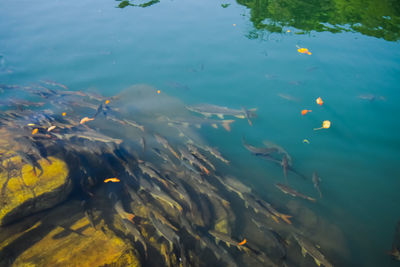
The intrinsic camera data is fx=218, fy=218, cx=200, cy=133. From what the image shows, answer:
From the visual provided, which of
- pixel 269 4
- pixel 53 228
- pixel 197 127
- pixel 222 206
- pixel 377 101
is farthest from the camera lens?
pixel 269 4

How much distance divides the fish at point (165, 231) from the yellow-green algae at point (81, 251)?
0.69 meters

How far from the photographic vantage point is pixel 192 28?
1552 cm

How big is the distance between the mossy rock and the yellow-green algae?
2.74 ft

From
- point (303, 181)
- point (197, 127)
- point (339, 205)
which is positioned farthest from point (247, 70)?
point (339, 205)

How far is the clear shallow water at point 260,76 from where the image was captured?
22.1 feet

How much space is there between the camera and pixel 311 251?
4988mm

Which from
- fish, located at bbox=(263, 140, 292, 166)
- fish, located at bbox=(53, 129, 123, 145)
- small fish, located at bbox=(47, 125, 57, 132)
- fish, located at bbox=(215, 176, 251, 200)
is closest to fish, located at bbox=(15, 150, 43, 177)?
fish, located at bbox=(53, 129, 123, 145)

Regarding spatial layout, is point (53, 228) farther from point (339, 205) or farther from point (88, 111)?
point (339, 205)

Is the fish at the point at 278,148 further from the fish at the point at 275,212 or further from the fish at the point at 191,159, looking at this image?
the fish at the point at 191,159

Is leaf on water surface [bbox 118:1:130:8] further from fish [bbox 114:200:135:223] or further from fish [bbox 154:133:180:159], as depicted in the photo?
fish [bbox 114:200:135:223]

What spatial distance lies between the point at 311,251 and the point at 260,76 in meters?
8.62

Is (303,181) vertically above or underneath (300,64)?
underneath

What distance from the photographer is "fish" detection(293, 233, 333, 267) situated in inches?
186

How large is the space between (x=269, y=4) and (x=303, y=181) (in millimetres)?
17130
